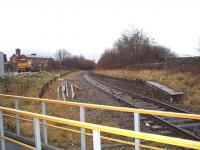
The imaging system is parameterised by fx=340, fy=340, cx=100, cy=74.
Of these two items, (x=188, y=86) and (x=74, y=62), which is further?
(x=74, y=62)

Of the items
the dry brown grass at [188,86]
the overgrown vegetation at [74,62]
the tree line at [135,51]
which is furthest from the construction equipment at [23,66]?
the overgrown vegetation at [74,62]

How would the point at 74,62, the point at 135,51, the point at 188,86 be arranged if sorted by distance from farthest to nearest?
the point at 74,62 < the point at 135,51 < the point at 188,86

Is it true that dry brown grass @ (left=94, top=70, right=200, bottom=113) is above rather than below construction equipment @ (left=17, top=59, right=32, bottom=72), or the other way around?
below

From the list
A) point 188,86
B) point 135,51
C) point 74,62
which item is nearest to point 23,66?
point 135,51

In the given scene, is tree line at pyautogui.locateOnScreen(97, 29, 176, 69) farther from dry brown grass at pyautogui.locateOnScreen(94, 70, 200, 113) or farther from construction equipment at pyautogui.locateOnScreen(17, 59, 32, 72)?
dry brown grass at pyautogui.locateOnScreen(94, 70, 200, 113)

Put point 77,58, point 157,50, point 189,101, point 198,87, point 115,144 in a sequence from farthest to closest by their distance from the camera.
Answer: point 77,58, point 157,50, point 198,87, point 189,101, point 115,144

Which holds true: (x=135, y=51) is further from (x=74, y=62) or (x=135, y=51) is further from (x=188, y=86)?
(x=74, y=62)

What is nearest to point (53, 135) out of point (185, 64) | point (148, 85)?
point (148, 85)

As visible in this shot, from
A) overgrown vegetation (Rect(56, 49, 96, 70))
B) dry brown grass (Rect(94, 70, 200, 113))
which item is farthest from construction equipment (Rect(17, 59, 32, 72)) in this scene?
overgrown vegetation (Rect(56, 49, 96, 70))

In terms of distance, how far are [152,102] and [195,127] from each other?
5762 millimetres

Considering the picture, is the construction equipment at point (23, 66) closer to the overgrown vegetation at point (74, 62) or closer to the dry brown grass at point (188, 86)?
the dry brown grass at point (188, 86)

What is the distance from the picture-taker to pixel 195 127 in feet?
34.9

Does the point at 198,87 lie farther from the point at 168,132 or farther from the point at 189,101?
the point at 168,132

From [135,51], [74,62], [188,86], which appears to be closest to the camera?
[188,86]
